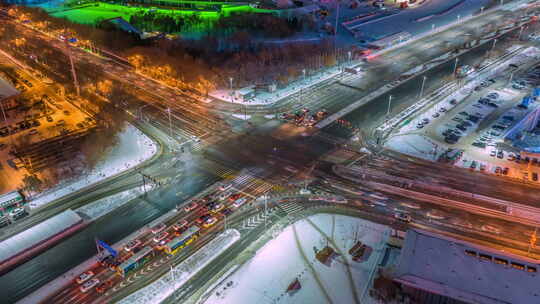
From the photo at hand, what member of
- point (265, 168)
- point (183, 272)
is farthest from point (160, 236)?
point (265, 168)

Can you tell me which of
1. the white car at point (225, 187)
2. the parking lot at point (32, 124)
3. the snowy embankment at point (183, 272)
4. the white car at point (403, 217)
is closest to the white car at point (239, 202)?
the white car at point (225, 187)

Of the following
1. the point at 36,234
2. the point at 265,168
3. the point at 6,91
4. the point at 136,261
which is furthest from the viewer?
the point at 6,91

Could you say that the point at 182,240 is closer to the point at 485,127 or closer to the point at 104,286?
the point at 104,286

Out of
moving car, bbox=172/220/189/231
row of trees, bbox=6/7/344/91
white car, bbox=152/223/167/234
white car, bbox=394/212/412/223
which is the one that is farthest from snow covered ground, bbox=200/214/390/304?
row of trees, bbox=6/7/344/91

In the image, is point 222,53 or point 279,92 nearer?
point 279,92

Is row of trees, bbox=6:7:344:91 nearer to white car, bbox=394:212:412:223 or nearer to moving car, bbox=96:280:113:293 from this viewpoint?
white car, bbox=394:212:412:223

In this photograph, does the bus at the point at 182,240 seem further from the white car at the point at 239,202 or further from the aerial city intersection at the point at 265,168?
the white car at the point at 239,202

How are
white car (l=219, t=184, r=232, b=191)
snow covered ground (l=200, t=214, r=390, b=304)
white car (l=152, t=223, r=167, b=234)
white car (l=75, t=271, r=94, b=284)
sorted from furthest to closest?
white car (l=219, t=184, r=232, b=191), white car (l=152, t=223, r=167, b=234), white car (l=75, t=271, r=94, b=284), snow covered ground (l=200, t=214, r=390, b=304)

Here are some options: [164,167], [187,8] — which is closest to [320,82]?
[164,167]
